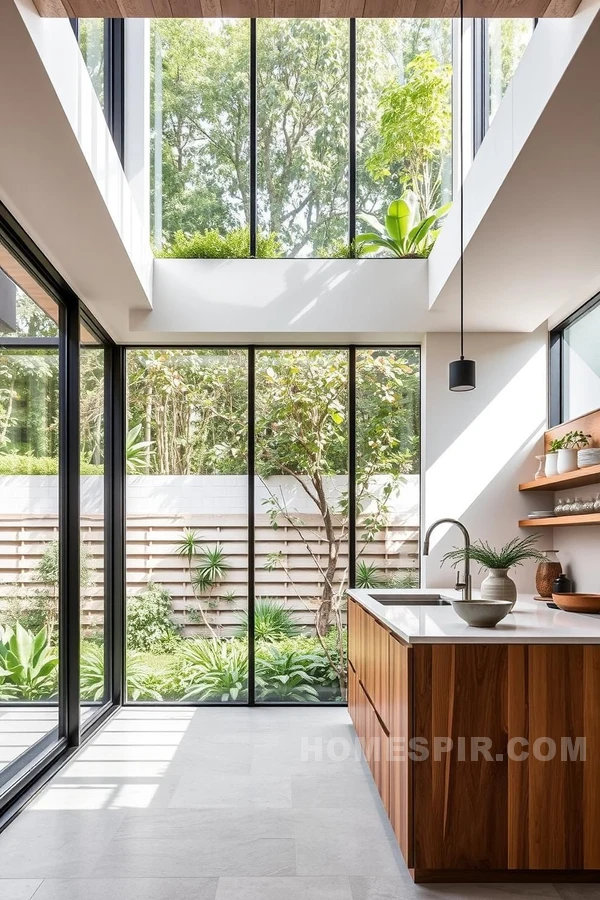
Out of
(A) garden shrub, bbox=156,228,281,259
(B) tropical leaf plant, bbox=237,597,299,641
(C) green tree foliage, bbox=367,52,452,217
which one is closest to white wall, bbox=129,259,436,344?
Answer: (A) garden shrub, bbox=156,228,281,259

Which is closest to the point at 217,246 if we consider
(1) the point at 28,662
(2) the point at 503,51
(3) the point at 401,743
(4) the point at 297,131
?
(4) the point at 297,131

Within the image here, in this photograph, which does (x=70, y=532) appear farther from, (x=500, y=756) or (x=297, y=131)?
(x=297, y=131)

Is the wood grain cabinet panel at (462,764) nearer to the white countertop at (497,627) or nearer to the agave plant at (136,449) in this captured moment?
the white countertop at (497,627)

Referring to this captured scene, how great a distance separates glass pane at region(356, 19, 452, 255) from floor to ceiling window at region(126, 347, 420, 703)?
1027 mm

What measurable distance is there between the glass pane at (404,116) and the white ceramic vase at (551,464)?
4.96 ft

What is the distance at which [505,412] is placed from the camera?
16.1 ft

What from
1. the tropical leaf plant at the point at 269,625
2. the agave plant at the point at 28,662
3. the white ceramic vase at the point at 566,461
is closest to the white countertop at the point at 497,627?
the white ceramic vase at the point at 566,461

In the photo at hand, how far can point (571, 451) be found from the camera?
13.6 ft

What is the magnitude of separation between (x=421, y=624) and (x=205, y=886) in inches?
46.0

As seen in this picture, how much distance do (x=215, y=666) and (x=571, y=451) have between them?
263 cm

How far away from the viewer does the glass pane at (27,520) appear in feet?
9.98

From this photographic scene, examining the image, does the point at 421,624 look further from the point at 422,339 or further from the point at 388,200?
the point at 388,200

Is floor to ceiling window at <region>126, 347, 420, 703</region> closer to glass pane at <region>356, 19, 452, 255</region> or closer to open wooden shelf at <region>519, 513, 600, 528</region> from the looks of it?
open wooden shelf at <region>519, 513, 600, 528</region>

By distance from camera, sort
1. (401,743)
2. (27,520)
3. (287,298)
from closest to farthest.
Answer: (401,743) < (27,520) < (287,298)
